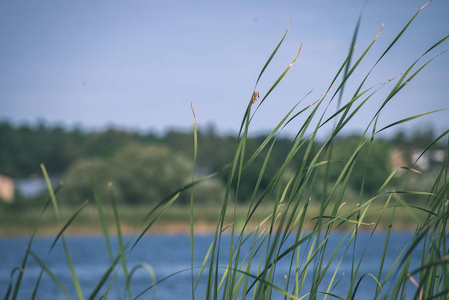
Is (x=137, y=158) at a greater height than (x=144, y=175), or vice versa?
(x=137, y=158)

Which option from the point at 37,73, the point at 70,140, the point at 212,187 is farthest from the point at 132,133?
the point at 37,73

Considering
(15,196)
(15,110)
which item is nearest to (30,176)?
(15,196)

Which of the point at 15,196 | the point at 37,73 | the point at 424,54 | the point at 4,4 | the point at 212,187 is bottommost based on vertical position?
the point at 15,196

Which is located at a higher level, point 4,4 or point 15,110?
point 4,4

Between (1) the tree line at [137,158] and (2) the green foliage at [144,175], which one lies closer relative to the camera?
(1) the tree line at [137,158]

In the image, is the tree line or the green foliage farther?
the green foliage

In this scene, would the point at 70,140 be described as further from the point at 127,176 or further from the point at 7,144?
the point at 127,176

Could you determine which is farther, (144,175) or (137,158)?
(137,158)

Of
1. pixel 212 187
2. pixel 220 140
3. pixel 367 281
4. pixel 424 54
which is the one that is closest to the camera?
pixel 424 54

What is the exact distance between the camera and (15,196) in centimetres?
3703

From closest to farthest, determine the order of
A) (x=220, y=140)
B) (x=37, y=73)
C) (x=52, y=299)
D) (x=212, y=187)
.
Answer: (x=52, y=299) → (x=212, y=187) → (x=220, y=140) → (x=37, y=73)

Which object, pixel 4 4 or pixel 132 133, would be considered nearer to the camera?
pixel 132 133

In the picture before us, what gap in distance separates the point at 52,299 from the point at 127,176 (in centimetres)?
2429

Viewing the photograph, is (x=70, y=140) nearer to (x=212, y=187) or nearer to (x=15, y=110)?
(x=212, y=187)
